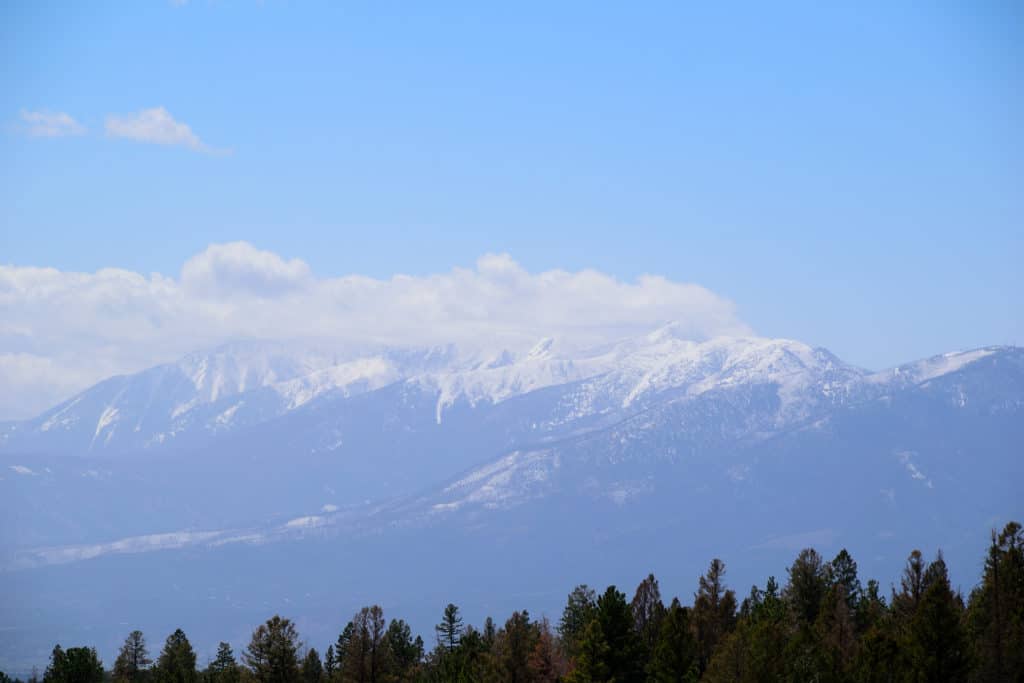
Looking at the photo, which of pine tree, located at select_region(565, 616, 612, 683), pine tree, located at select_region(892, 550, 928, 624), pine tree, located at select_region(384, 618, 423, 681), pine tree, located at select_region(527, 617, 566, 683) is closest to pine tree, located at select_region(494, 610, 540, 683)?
pine tree, located at select_region(527, 617, 566, 683)

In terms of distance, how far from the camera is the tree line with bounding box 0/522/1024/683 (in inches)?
3903

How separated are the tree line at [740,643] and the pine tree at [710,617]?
147 mm

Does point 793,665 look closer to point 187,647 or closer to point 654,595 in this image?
point 654,595

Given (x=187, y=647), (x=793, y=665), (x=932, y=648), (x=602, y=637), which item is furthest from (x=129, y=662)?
(x=932, y=648)

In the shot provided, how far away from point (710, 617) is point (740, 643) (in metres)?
25.9

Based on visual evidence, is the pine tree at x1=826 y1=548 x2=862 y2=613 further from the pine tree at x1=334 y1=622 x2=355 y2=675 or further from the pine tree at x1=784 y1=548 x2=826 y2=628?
the pine tree at x1=334 y1=622 x2=355 y2=675

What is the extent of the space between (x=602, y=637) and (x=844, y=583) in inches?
2007

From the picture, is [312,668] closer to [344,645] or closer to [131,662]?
[344,645]

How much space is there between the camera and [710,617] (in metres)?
127

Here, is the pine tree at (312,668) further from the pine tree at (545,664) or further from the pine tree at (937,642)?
the pine tree at (937,642)

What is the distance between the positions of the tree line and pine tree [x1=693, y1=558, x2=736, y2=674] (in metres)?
0.15

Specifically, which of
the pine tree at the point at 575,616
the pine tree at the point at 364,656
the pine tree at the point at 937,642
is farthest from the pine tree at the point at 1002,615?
the pine tree at the point at 364,656

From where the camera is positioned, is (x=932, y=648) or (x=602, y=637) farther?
(x=602, y=637)

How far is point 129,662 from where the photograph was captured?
16512 cm
